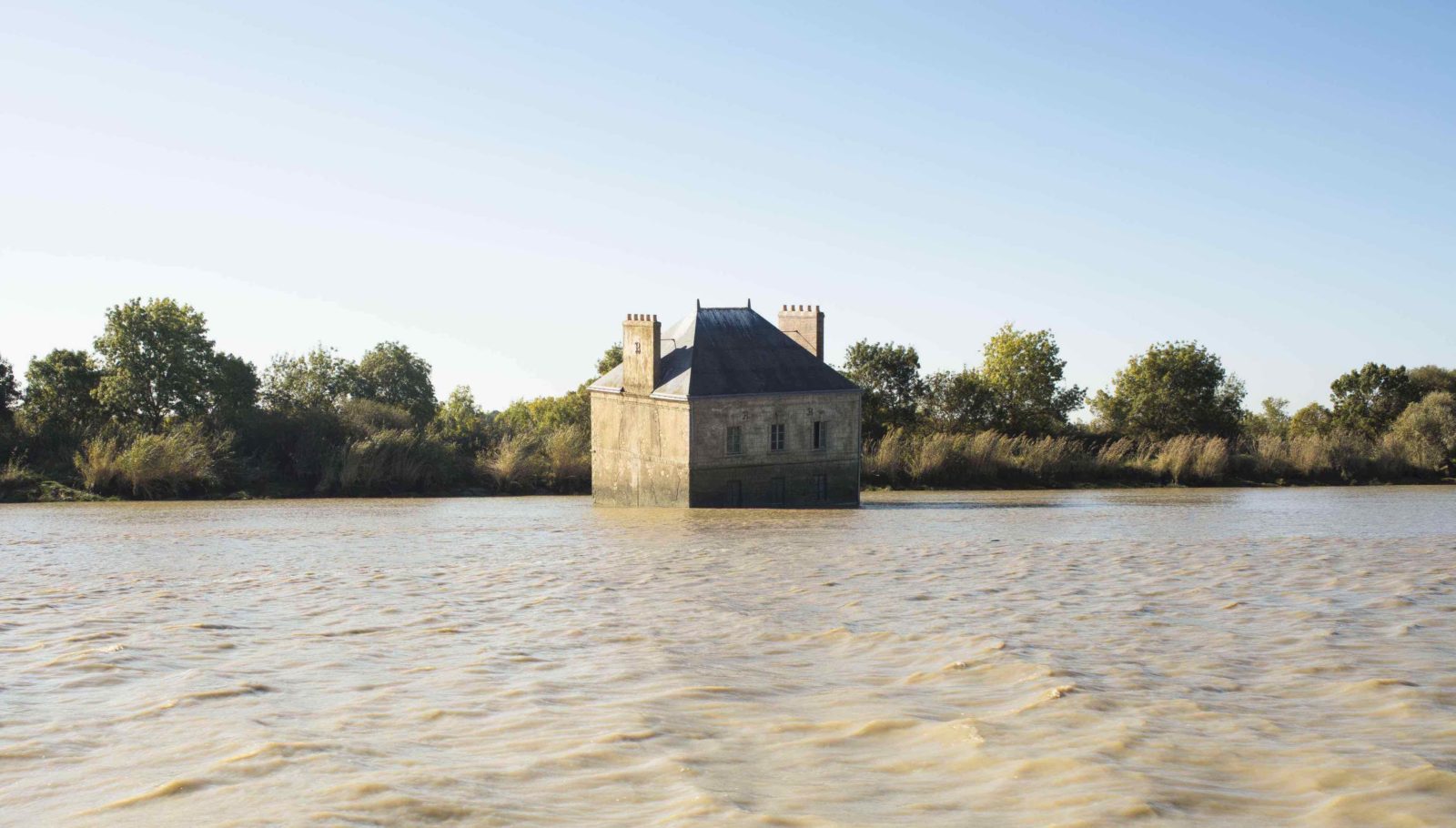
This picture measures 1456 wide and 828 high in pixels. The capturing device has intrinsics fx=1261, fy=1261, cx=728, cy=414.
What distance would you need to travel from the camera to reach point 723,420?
30.8 m

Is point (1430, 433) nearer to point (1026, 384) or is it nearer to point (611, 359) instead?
point (1026, 384)

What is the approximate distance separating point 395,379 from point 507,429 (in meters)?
11.0

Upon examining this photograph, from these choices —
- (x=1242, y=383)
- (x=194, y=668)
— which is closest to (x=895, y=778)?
(x=194, y=668)

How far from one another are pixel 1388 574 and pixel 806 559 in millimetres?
7239

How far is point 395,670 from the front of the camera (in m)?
9.27

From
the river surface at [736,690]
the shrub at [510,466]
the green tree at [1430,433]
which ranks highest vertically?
the green tree at [1430,433]

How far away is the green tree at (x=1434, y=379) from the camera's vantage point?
59344 mm

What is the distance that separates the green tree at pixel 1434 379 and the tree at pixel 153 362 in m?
51.9

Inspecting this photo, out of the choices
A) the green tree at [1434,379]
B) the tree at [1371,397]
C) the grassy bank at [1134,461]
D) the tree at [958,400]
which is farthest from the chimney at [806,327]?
the green tree at [1434,379]

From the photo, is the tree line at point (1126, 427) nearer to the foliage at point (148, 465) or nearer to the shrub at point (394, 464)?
the shrub at point (394, 464)

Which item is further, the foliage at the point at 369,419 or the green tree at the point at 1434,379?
the green tree at the point at 1434,379

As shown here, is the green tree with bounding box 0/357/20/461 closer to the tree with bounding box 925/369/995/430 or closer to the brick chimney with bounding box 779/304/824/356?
the brick chimney with bounding box 779/304/824/356

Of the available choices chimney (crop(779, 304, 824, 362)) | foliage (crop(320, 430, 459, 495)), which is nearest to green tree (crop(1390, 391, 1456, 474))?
chimney (crop(779, 304, 824, 362))

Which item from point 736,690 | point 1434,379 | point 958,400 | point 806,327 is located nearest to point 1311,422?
point 1434,379
